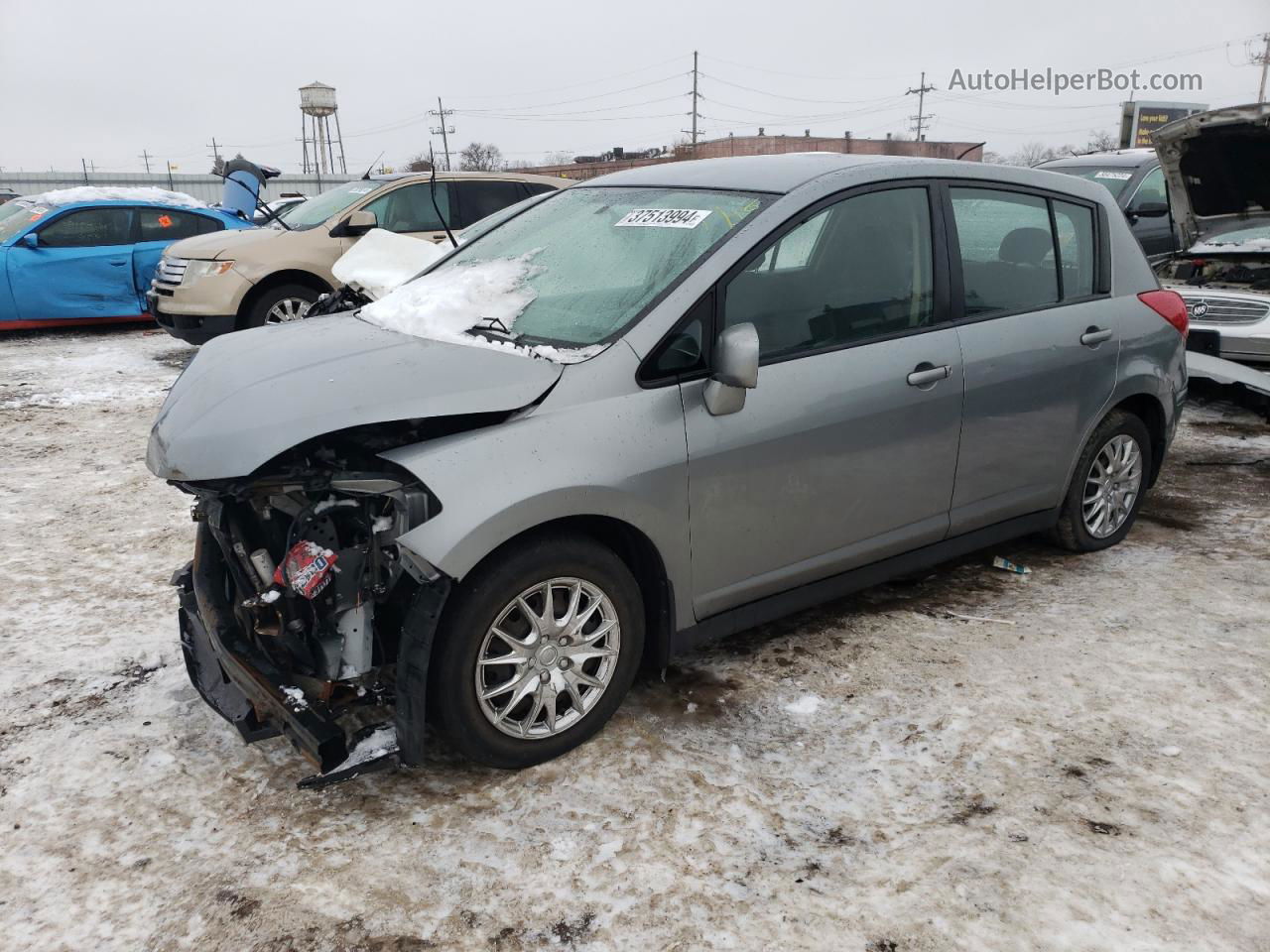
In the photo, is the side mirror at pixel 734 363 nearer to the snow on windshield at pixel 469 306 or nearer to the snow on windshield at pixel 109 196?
the snow on windshield at pixel 469 306

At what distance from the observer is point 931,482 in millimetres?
3605

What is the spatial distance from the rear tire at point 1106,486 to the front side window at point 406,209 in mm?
6617

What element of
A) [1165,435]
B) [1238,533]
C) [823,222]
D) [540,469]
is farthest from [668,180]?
[1238,533]

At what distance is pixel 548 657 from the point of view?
110 inches

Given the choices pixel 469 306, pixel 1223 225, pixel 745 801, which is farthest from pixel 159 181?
pixel 745 801

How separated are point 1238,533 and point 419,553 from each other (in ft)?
14.3

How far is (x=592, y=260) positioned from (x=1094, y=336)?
224 centimetres

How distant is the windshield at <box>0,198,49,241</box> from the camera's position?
1009cm

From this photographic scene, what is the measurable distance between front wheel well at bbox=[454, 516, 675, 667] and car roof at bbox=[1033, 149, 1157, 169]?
8.04 m

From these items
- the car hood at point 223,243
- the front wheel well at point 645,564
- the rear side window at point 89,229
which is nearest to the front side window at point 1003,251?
the front wheel well at point 645,564

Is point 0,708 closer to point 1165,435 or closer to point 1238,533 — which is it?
point 1165,435

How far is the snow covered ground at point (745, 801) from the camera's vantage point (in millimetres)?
2283

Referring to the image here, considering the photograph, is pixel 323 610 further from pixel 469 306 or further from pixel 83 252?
pixel 83 252

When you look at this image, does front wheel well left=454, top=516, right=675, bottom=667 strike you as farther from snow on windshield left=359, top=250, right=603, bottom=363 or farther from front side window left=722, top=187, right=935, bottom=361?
front side window left=722, top=187, right=935, bottom=361
